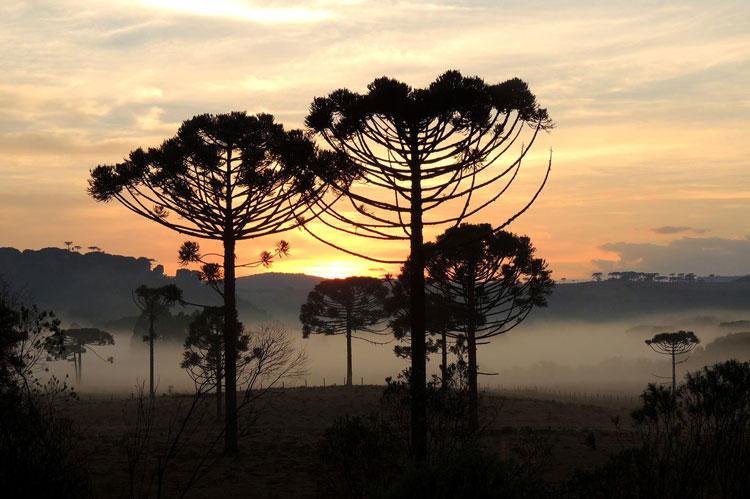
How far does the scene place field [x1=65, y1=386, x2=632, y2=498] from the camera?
55.0 ft

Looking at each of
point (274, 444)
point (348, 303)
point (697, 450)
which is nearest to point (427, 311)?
A: point (274, 444)

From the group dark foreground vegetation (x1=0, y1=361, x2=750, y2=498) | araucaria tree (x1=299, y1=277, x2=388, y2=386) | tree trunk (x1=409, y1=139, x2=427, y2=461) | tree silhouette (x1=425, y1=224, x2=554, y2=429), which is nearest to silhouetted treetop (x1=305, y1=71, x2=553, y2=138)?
tree trunk (x1=409, y1=139, x2=427, y2=461)

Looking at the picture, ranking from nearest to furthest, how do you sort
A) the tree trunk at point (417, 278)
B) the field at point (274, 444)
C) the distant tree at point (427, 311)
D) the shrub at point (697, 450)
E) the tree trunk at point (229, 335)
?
the shrub at point (697, 450)
the tree trunk at point (417, 278)
the field at point (274, 444)
the tree trunk at point (229, 335)
the distant tree at point (427, 311)

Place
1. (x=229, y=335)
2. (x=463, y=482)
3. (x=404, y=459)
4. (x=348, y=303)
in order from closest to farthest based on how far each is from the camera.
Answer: (x=463, y=482) → (x=404, y=459) → (x=229, y=335) → (x=348, y=303)

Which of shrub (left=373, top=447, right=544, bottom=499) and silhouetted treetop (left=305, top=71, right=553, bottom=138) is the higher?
silhouetted treetop (left=305, top=71, right=553, bottom=138)

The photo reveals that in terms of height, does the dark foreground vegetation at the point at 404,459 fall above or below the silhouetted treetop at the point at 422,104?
below

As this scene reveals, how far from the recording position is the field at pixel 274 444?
55.0 feet

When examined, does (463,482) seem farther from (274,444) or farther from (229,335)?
(274,444)

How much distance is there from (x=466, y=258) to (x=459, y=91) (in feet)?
57.1

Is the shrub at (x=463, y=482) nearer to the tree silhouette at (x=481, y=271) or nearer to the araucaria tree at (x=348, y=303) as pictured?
the tree silhouette at (x=481, y=271)

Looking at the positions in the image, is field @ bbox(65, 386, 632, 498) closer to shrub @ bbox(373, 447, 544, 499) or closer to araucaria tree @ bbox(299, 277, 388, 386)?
shrub @ bbox(373, 447, 544, 499)

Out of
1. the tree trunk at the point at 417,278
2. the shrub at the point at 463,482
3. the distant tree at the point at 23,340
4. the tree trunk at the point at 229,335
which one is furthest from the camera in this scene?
the tree trunk at the point at 229,335

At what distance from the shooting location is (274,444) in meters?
24.4

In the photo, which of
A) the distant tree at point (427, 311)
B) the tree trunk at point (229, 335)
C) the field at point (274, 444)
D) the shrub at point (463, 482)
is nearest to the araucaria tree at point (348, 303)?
the field at point (274, 444)
